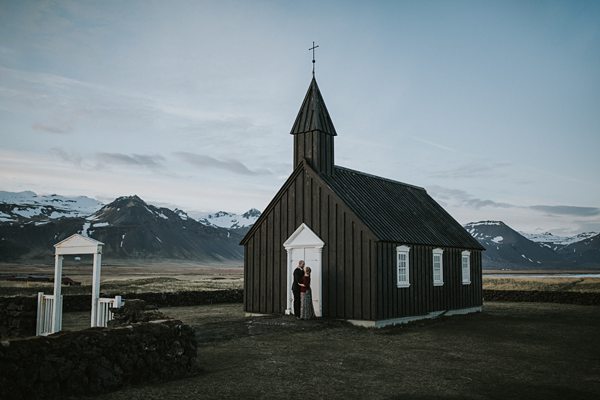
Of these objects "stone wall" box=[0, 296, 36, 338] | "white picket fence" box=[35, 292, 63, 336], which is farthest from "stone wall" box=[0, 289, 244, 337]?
"white picket fence" box=[35, 292, 63, 336]

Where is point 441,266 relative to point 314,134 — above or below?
below

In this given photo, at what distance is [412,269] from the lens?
23.4 m

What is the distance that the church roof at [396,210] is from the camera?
22547mm

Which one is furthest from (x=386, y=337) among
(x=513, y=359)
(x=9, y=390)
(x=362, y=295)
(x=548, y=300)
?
(x=548, y=300)

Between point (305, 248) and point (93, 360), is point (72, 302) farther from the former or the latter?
point (93, 360)

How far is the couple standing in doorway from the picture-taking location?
21.1 meters

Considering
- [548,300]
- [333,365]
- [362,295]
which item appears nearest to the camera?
[333,365]

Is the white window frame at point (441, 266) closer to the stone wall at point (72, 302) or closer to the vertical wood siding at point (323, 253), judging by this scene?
the vertical wood siding at point (323, 253)

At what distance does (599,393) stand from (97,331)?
10072 millimetres

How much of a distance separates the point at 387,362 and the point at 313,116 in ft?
42.6

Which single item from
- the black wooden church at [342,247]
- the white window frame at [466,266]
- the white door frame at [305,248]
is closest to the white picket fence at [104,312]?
the white door frame at [305,248]

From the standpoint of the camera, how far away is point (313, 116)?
78.8 feet

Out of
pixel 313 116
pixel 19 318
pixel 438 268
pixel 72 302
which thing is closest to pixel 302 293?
pixel 313 116

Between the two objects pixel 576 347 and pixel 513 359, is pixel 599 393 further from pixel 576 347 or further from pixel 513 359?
pixel 576 347
